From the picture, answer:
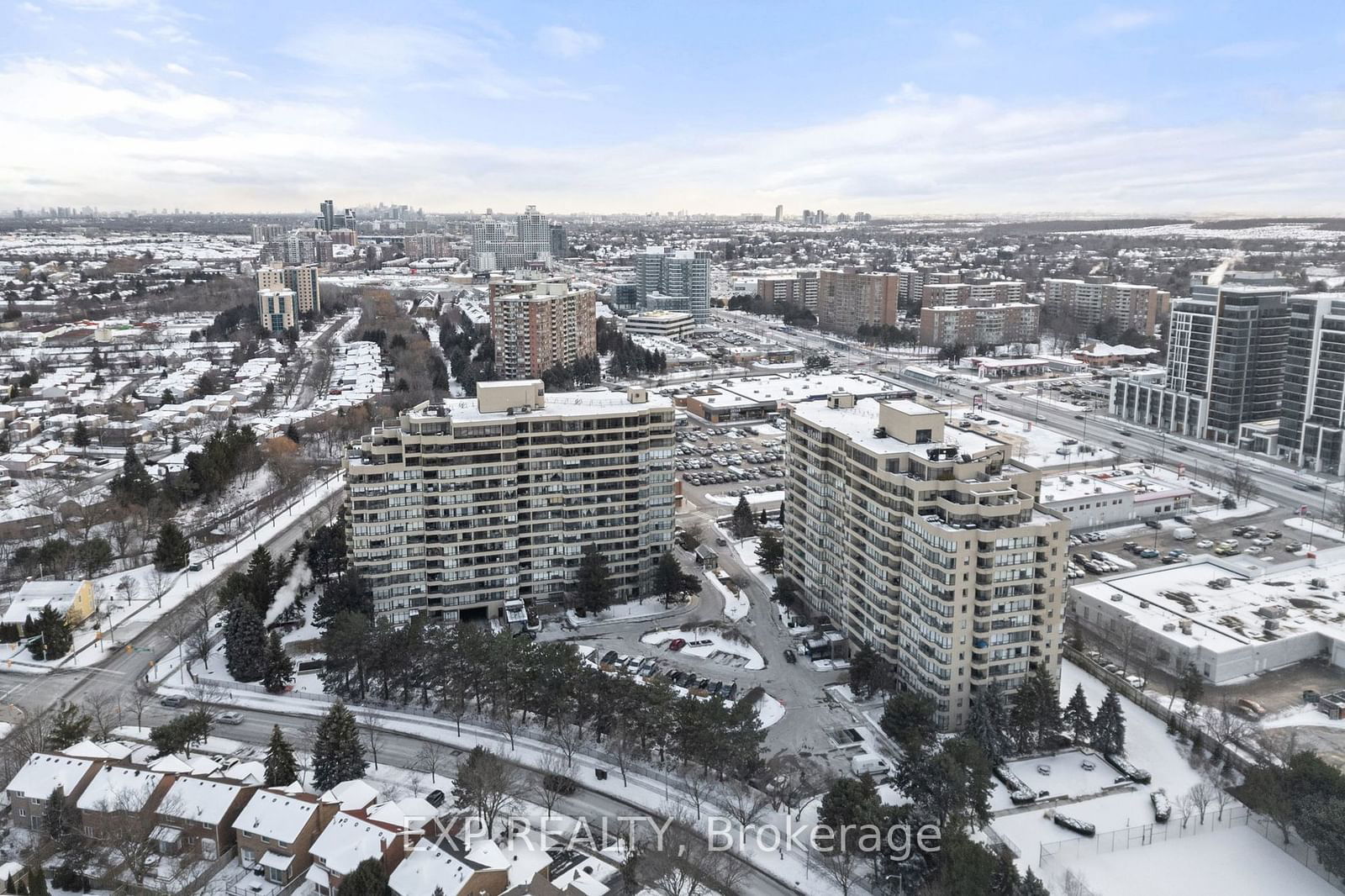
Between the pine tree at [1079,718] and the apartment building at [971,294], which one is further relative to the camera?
the apartment building at [971,294]

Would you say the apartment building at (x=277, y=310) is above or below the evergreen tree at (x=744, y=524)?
above

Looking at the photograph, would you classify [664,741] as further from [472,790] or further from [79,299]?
[79,299]

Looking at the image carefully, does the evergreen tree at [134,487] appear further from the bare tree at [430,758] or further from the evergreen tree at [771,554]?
the evergreen tree at [771,554]

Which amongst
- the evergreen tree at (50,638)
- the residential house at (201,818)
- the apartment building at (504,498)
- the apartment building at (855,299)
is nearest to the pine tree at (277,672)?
the apartment building at (504,498)

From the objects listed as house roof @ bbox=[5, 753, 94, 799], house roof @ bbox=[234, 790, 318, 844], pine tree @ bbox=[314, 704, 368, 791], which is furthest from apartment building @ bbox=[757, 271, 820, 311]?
house roof @ bbox=[5, 753, 94, 799]

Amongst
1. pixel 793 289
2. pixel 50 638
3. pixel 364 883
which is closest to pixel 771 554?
pixel 364 883

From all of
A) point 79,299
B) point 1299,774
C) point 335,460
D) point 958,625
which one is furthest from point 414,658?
point 79,299

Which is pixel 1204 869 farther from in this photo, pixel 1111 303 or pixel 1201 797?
pixel 1111 303
